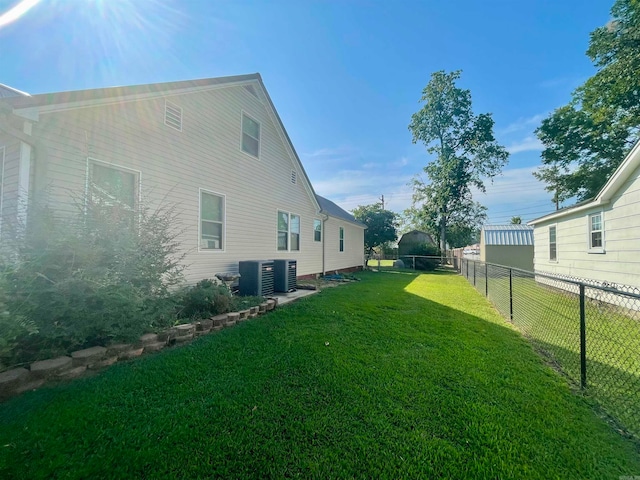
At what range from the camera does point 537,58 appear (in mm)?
9781

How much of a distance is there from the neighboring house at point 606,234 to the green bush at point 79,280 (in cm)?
931

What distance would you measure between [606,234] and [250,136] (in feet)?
33.1

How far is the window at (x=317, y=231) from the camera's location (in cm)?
1142

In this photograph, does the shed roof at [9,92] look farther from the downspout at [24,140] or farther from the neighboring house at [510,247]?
the neighboring house at [510,247]

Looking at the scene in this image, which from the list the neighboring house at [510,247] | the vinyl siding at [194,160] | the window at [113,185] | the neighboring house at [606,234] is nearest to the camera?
the window at [113,185]

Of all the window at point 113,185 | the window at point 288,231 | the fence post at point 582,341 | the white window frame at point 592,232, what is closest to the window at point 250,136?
the window at point 288,231

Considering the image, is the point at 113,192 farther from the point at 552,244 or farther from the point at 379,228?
the point at 379,228

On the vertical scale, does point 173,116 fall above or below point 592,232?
above

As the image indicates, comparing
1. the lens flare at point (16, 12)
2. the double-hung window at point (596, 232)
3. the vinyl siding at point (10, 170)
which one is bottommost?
the double-hung window at point (596, 232)

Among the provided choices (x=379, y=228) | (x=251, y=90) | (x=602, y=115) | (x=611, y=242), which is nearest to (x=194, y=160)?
(x=251, y=90)

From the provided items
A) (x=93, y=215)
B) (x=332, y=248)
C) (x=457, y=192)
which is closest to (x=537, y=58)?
(x=332, y=248)

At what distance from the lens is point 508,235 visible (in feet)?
54.0

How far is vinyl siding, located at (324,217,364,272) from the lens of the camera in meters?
12.6

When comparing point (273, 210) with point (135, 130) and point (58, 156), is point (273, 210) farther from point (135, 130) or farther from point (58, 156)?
point (58, 156)
